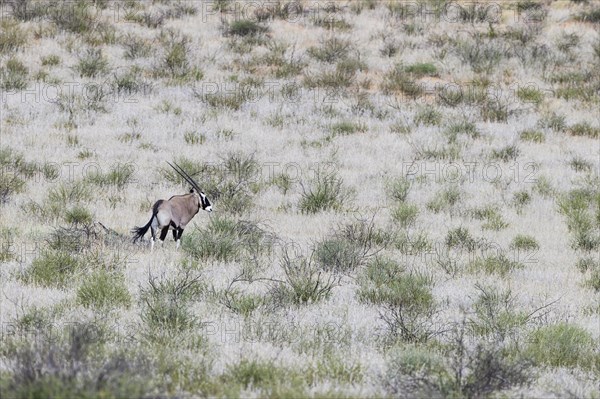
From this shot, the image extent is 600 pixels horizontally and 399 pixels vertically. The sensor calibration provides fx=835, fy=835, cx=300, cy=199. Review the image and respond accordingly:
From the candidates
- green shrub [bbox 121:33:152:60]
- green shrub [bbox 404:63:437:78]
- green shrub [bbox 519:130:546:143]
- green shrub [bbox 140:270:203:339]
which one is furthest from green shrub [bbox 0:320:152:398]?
green shrub [bbox 404:63:437:78]

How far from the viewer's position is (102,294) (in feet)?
22.6

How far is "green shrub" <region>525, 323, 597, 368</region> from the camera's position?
608 centimetres

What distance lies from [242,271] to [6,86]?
10.4 metres

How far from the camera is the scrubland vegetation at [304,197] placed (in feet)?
18.3

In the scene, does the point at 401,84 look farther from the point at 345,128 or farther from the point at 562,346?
the point at 562,346

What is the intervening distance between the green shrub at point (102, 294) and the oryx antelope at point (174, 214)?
1546 mm

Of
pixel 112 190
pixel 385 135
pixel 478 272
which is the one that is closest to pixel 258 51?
pixel 385 135

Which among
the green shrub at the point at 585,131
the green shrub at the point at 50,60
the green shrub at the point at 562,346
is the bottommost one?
the green shrub at the point at 585,131

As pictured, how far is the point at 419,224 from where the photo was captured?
35.9ft

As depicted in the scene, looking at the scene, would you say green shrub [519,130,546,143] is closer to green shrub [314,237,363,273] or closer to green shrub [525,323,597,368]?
green shrub [314,237,363,273]

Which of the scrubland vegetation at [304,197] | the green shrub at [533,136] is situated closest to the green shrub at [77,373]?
the scrubland vegetation at [304,197]

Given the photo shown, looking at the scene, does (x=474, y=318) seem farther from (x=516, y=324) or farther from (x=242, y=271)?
(x=242, y=271)

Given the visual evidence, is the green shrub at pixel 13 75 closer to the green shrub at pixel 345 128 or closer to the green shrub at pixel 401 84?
→ the green shrub at pixel 345 128

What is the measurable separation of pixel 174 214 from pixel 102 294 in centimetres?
199
